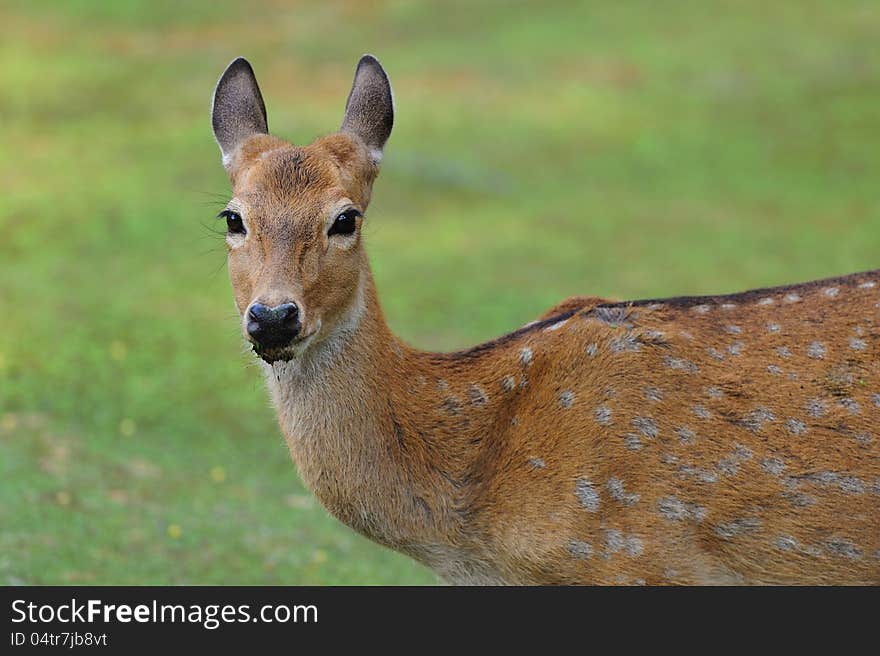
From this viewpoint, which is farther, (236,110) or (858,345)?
(236,110)

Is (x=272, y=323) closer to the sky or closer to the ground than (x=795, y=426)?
closer to the sky

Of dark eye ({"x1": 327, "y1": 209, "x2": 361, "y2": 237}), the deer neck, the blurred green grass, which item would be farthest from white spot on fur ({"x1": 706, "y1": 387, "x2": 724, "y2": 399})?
the blurred green grass

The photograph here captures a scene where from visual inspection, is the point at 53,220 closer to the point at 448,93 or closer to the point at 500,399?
the point at 448,93

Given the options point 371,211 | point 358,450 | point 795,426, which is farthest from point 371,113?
point 371,211

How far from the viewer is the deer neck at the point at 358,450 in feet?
20.9

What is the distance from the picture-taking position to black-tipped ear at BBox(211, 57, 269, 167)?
705 cm

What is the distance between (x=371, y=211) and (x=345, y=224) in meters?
13.5

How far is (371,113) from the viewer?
693cm

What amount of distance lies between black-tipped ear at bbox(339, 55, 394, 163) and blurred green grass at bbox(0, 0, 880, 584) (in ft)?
2.59

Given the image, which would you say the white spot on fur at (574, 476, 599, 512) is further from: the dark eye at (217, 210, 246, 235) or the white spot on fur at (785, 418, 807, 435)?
the dark eye at (217, 210, 246, 235)

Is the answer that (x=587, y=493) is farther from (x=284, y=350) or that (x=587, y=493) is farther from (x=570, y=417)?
(x=284, y=350)

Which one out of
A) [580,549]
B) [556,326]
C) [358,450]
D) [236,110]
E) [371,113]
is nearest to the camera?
[580,549]

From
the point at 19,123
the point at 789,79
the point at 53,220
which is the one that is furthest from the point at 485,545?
the point at 789,79

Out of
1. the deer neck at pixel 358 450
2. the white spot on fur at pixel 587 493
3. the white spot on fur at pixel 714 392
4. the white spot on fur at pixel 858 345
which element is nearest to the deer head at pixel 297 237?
the deer neck at pixel 358 450
